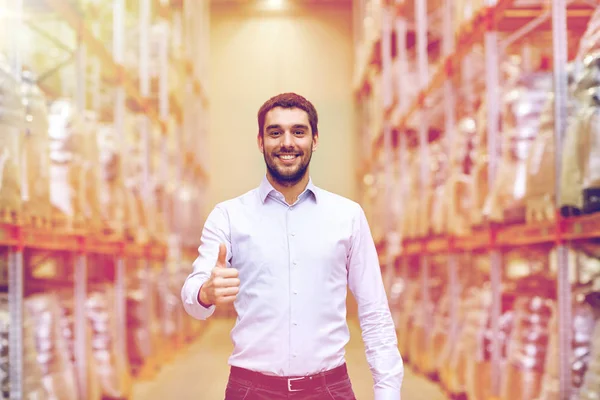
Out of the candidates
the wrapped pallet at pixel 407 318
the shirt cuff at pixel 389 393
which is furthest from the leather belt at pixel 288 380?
the wrapped pallet at pixel 407 318

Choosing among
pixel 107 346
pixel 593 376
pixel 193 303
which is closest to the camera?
pixel 193 303

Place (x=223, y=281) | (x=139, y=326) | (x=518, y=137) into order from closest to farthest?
(x=223, y=281) < (x=518, y=137) < (x=139, y=326)

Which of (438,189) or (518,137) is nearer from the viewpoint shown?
(518,137)

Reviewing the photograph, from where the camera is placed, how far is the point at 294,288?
196cm

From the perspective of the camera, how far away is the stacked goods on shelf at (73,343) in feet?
16.8

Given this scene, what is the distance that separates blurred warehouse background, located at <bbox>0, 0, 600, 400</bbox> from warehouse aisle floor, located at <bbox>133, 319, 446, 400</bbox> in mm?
34

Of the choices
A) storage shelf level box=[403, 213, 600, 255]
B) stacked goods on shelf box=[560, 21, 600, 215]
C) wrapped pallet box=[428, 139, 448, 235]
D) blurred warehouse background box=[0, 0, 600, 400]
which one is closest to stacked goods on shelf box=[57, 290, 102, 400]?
blurred warehouse background box=[0, 0, 600, 400]

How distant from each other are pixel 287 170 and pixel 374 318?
0.43m

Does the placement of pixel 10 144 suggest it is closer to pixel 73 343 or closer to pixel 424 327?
pixel 73 343

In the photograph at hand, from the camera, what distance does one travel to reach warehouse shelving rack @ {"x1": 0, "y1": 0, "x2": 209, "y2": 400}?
3785 millimetres

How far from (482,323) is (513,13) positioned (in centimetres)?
204

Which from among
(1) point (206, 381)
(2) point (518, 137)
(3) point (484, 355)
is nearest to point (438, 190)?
(3) point (484, 355)

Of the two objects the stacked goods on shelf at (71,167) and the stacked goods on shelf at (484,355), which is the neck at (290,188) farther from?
the stacked goods on shelf at (484,355)

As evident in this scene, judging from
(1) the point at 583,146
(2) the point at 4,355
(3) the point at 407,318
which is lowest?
(3) the point at 407,318
